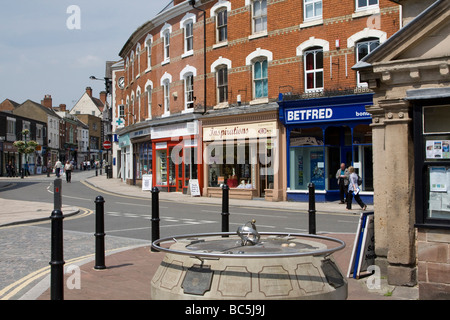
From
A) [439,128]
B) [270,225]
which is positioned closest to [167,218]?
[270,225]

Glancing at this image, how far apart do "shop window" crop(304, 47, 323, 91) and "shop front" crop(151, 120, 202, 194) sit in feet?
24.2

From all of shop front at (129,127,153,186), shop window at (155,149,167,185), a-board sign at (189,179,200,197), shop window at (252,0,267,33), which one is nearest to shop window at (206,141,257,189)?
a-board sign at (189,179,200,197)

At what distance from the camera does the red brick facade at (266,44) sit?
20.1 metres

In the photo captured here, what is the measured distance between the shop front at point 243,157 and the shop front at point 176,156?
0.96 metres

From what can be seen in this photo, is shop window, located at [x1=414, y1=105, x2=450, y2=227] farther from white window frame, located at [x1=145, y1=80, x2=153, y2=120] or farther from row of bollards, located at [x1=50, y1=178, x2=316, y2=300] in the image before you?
white window frame, located at [x1=145, y1=80, x2=153, y2=120]

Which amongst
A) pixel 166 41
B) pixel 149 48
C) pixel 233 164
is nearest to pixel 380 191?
pixel 233 164

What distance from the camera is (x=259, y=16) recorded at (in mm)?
23516

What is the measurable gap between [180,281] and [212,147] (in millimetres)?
22140

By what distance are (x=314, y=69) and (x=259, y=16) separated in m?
4.39

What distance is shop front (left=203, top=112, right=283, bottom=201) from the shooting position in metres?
22.6

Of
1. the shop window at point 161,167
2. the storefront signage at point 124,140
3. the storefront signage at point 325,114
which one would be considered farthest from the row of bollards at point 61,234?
the storefront signage at point 124,140

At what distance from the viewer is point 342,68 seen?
20.3 m

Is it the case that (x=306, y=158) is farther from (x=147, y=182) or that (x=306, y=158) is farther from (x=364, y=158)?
(x=147, y=182)

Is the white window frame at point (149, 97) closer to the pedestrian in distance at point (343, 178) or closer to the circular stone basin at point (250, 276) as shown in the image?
the pedestrian in distance at point (343, 178)
